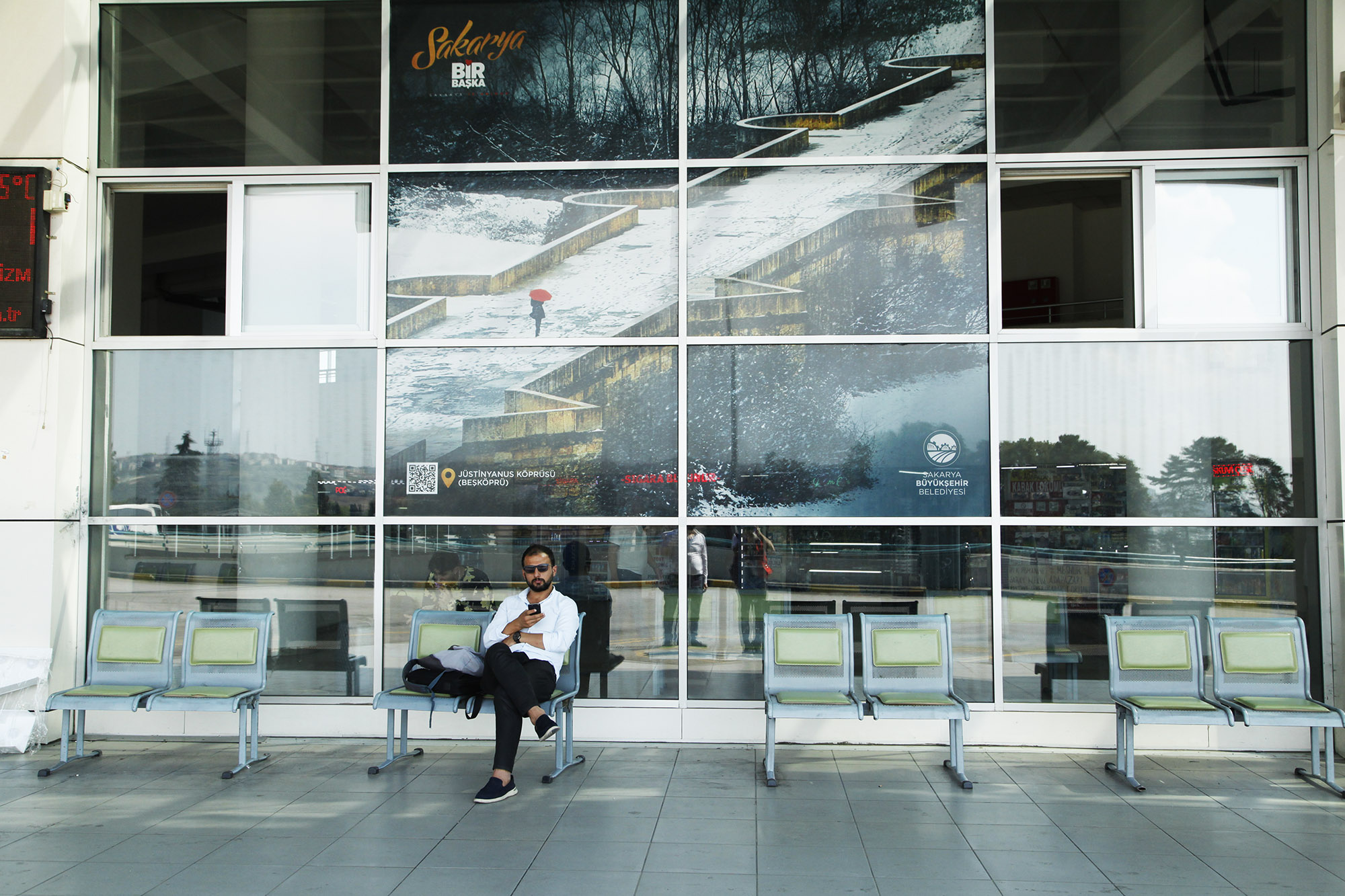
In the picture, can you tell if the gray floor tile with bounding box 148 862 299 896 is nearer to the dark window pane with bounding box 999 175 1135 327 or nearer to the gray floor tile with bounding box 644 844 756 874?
the gray floor tile with bounding box 644 844 756 874

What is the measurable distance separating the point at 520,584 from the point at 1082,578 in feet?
13.5

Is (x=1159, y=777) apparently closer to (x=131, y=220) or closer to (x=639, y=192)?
(x=639, y=192)

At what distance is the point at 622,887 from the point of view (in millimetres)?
3992

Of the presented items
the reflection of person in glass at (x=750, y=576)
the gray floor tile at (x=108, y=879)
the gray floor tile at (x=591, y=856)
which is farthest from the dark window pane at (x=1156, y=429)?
the gray floor tile at (x=108, y=879)

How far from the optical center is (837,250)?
6715 mm

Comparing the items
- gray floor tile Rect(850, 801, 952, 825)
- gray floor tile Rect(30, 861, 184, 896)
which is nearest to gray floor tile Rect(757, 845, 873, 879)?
gray floor tile Rect(850, 801, 952, 825)

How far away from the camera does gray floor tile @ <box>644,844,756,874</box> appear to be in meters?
4.22

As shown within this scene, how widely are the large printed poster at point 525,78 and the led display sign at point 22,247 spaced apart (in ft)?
8.52

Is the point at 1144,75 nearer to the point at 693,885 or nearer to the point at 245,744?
the point at 693,885

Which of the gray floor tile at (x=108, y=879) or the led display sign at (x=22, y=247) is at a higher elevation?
the led display sign at (x=22, y=247)

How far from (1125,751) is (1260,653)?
3.76ft

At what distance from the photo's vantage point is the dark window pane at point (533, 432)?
6695 mm

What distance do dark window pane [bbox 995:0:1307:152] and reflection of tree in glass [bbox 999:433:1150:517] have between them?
2237 mm

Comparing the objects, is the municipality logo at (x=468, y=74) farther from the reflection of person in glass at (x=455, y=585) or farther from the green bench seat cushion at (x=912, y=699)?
the green bench seat cushion at (x=912, y=699)
